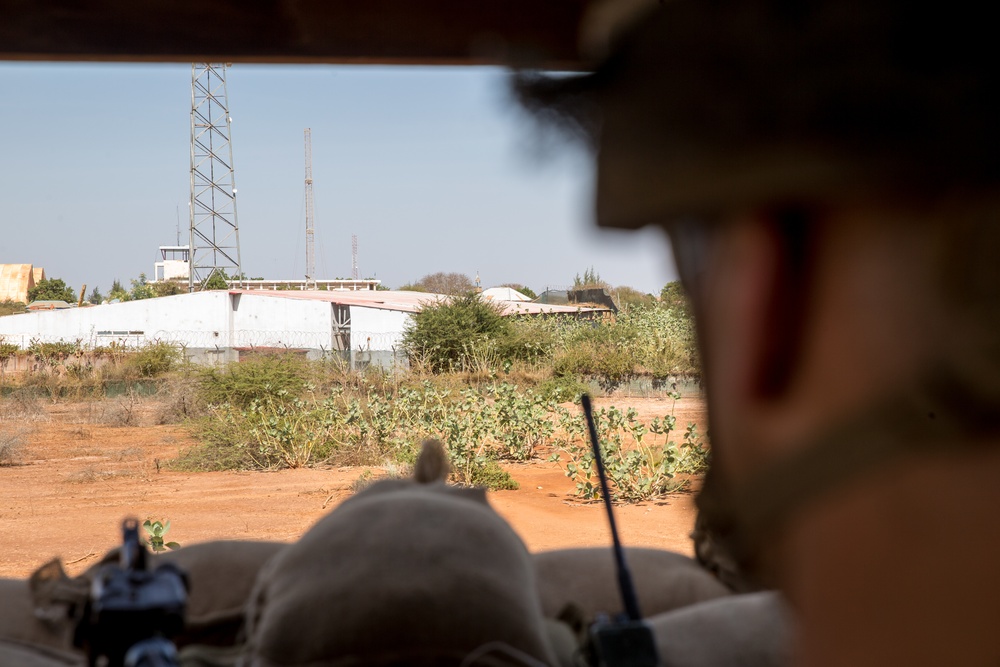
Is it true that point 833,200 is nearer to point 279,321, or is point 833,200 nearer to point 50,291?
point 279,321

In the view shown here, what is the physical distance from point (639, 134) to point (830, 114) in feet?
0.34

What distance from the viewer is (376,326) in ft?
92.0

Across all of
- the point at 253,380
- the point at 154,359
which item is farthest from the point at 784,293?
the point at 154,359

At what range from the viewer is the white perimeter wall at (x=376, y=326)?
26.6 meters

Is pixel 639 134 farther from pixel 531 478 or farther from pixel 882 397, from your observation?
pixel 531 478

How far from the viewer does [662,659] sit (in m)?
1.39

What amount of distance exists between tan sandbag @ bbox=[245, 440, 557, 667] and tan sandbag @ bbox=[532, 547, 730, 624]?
1.00 feet

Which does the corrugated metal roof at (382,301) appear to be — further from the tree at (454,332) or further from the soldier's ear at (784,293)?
the soldier's ear at (784,293)

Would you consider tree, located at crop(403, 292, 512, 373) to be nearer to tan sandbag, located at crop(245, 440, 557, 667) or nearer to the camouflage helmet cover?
tan sandbag, located at crop(245, 440, 557, 667)

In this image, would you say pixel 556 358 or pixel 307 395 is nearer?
pixel 307 395

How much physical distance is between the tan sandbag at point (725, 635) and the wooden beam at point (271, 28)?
3.10 ft

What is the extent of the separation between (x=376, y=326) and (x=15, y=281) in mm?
30652

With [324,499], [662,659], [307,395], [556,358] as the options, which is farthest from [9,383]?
[662,659]

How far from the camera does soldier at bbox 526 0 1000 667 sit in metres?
0.43
